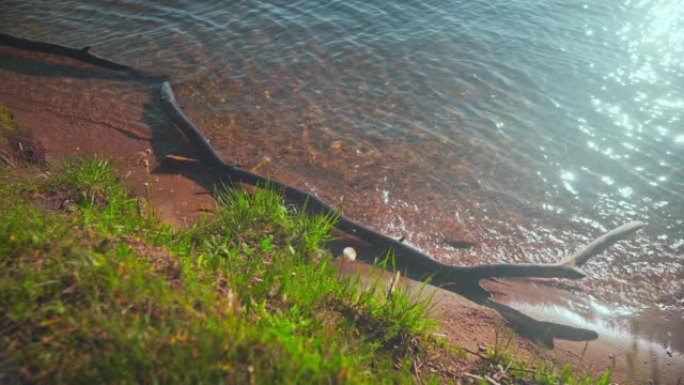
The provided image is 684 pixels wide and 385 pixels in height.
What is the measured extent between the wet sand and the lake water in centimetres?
58

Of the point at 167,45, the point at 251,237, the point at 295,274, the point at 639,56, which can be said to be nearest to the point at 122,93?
the point at 167,45

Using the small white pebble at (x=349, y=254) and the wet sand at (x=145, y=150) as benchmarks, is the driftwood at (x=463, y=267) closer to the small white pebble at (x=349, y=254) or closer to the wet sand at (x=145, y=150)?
the wet sand at (x=145, y=150)

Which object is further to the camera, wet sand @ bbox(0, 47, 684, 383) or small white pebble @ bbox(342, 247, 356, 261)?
small white pebble @ bbox(342, 247, 356, 261)

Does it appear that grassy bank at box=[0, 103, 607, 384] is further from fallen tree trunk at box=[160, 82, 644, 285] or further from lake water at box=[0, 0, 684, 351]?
lake water at box=[0, 0, 684, 351]

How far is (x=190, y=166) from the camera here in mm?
5754

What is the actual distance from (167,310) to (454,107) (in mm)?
6410

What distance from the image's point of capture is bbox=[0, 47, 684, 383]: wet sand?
412 centimetres

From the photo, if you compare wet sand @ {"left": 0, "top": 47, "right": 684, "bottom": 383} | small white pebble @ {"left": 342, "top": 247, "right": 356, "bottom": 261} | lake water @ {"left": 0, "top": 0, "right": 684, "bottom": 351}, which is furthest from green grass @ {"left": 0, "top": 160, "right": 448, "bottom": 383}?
lake water @ {"left": 0, "top": 0, "right": 684, "bottom": 351}

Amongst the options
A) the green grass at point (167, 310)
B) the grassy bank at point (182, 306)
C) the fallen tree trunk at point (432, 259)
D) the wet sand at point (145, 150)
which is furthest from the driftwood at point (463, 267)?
the green grass at point (167, 310)

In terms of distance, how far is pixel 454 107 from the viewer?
7523mm

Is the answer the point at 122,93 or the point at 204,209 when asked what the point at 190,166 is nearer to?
the point at 204,209

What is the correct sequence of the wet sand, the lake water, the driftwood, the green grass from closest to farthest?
1. the green grass
2. the wet sand
3. the driftwood
4. the lake water

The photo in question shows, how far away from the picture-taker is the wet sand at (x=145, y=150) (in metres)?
4.12

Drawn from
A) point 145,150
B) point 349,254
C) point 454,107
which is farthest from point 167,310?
point 454,107
